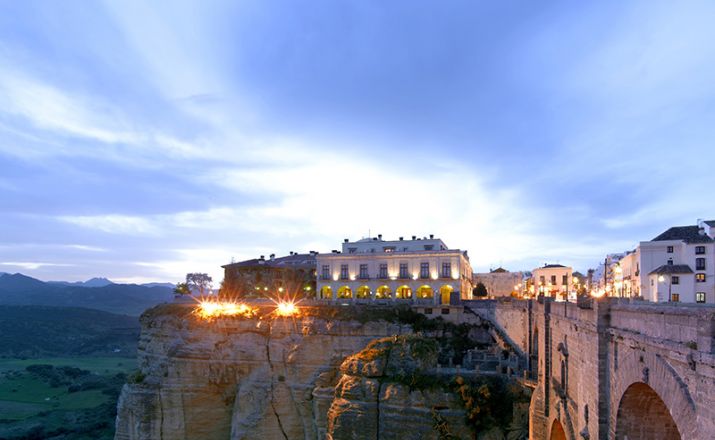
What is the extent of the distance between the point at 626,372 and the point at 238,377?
35109 mm

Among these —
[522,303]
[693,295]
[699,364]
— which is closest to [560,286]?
[693,295]

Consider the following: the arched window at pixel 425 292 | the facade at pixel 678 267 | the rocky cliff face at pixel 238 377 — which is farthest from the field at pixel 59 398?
the facade at pixel 678 267

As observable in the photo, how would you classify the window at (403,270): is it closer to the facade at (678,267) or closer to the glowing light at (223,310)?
the glowing light at (223,310)

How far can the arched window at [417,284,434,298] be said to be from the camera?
52156 millimetres

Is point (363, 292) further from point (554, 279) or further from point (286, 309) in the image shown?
point (554, 279)

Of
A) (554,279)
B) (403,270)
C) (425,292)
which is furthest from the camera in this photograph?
(554,279)

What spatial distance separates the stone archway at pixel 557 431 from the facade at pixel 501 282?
47582 mm

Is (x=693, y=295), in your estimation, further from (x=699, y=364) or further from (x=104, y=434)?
(x=104, y=434)

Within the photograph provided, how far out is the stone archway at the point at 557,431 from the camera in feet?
62.4

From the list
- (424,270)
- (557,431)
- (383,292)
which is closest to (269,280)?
(383,292)

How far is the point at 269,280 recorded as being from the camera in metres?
62.3

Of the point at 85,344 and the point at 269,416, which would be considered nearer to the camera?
the point at 269,416

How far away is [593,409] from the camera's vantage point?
12.8 m

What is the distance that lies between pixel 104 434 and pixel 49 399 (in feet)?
79.1
